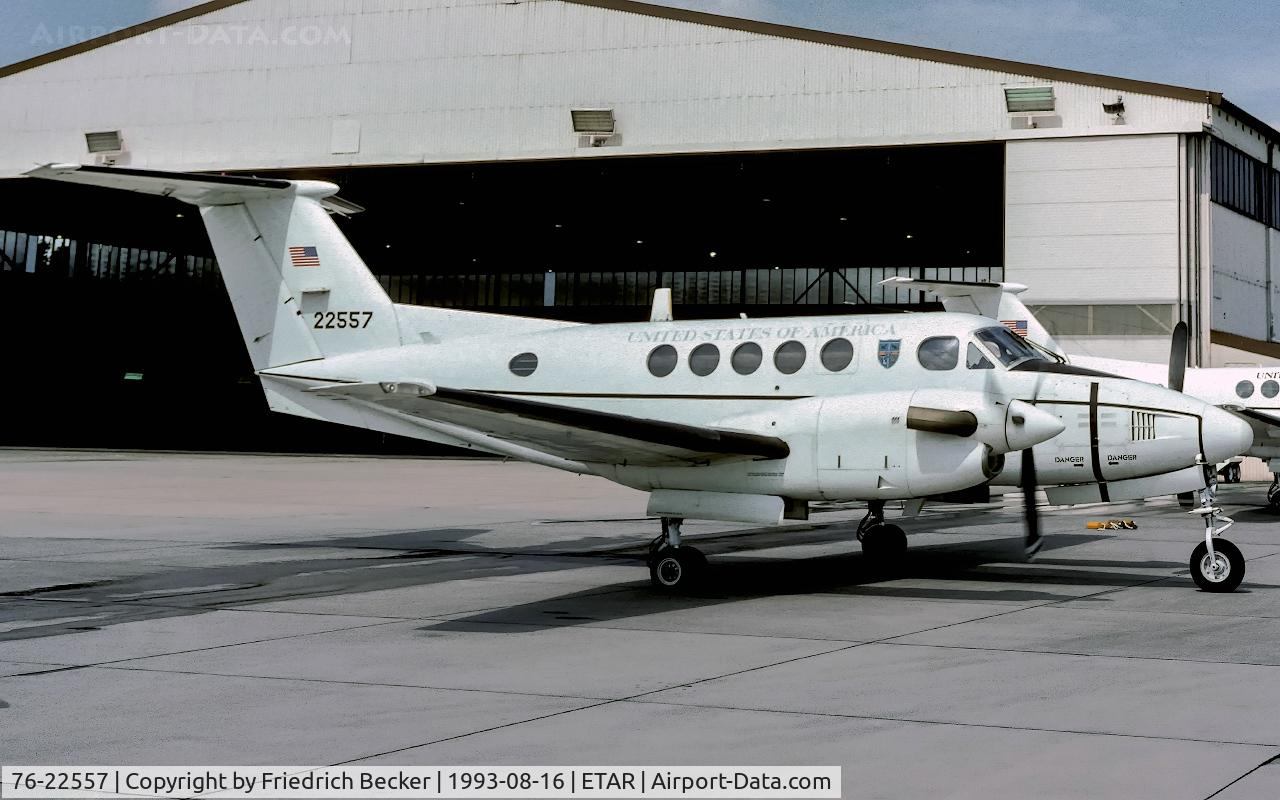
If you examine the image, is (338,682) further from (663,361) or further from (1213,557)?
(1213,557)

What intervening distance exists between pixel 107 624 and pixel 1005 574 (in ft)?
32.0

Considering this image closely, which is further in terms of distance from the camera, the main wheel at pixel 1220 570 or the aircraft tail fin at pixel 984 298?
the aircraft tail fin at pixel 984 298

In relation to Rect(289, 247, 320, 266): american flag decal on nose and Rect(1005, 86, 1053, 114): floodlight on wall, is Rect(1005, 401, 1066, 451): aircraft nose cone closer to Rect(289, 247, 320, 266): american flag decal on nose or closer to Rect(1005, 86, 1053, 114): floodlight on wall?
Rect(289, 247, 320, 266): american flag decal on nose

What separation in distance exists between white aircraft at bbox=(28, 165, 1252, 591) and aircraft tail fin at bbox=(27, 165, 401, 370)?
3cm

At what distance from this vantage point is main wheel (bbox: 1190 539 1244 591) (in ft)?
40.6

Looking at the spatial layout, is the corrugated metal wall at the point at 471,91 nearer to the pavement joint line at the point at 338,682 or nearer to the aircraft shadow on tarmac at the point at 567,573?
the aircraft shadow on tarmac at the point at 567,573

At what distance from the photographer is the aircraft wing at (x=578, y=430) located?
35.3ft

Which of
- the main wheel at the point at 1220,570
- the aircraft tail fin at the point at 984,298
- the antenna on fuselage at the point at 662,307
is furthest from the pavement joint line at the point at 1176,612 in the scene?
the aircraft tail fin at the point at 984,298

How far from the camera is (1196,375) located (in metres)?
29.5

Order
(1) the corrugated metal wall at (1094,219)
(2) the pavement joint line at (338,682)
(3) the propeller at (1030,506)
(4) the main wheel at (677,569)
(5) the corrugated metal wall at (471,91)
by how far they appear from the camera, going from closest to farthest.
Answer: (2) the pavement joint line at (338,682) < (3) the propeller at (1030,506) < (4) the main wheel at (677,569) < (1) the corrugated metal wall at (1094,219) < (5) the corrugated metal wall at (471,91)

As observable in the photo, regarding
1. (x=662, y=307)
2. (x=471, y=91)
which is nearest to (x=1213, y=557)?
(x=662, y=307)

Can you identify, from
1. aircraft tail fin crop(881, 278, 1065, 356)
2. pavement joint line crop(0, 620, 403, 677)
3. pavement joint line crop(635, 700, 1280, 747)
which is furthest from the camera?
aircraft tail fin crop(881, 278, 1065, 356)

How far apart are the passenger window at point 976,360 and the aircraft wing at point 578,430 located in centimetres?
228

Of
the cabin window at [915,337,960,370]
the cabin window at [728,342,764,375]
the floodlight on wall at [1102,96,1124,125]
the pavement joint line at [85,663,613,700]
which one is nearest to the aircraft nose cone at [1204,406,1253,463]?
the cabin window at [915,337,960,370]
